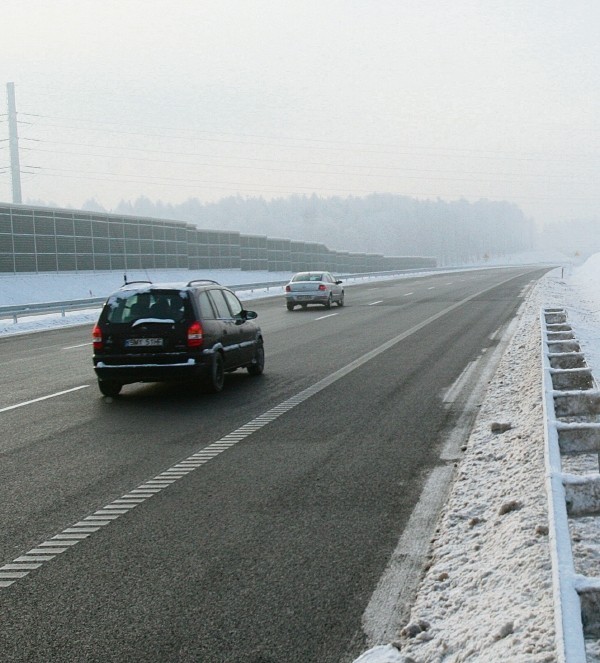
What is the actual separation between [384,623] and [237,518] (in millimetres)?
1958

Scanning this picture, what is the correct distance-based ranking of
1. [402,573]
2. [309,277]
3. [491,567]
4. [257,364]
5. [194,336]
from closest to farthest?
[491,567], [402,573], [194,336], [257,364], [309,277]

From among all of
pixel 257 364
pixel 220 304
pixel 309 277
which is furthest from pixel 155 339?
pixel 309 277

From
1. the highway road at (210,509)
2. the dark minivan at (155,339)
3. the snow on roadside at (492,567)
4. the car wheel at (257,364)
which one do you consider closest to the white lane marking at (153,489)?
the highway road at (210,509)

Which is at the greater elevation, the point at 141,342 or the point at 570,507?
the point at 141,342

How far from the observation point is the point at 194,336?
11.4 m

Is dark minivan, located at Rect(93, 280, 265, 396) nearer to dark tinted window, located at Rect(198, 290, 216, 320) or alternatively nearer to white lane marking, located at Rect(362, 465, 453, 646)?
dark tinted window, located at Rect(198, 290, 216, 320)

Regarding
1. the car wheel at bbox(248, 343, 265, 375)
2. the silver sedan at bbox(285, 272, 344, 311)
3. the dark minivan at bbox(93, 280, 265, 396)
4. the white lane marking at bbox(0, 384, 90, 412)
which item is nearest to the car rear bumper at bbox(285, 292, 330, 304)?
the silver sedan at bbox(285, 272, 344, 311)

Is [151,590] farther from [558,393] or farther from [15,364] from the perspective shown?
[15,364]

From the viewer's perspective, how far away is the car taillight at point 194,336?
37.3 ft

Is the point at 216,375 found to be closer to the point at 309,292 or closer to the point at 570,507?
the point at 570,507

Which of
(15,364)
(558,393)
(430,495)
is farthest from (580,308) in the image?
(430,495)

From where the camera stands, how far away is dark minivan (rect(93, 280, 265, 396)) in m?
11.3

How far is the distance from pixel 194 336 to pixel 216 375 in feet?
2.38

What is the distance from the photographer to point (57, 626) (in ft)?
13.1
